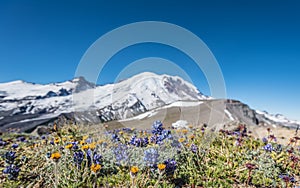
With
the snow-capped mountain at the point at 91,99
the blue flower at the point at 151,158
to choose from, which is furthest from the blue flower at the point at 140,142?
the snow-capped mountain at the point at 91,99

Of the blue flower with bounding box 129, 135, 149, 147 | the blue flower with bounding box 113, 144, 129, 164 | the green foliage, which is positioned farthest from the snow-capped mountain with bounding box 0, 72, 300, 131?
the blue flower with bounding box 129, 135, 149, 147

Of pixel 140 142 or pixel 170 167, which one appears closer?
pixel 170 167

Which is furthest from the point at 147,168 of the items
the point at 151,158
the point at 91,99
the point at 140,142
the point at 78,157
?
the point at 91,99

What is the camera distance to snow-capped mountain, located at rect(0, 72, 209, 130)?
19.7 metres

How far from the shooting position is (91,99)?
21719 millimetres

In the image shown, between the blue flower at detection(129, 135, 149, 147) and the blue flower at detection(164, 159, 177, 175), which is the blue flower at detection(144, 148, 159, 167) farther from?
the blue flower at detection(129, 135, 149, 147)

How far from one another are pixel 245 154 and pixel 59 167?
3.34 meters

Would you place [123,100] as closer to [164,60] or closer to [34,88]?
[164,60]

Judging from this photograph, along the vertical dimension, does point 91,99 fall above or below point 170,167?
above

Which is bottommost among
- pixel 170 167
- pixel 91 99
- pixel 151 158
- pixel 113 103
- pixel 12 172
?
pixel 170 167

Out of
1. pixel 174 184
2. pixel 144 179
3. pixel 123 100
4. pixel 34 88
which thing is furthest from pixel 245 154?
pixel 34 88

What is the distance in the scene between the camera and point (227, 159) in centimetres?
423

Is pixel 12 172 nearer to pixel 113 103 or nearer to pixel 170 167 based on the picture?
pixel 170 167

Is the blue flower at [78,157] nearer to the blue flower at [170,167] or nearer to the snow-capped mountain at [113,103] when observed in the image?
the blue flower at [170,167]
